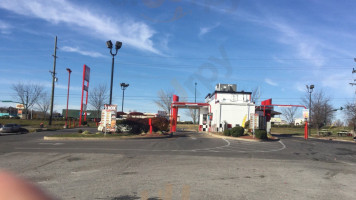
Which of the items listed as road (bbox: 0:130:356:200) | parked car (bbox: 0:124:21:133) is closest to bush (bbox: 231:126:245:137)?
road (bbox: 0:130:356:200)

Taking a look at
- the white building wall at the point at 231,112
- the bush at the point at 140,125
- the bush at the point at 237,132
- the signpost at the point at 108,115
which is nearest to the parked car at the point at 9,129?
the bush at the point at 140,125

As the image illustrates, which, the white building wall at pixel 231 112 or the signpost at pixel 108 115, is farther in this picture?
the white building wall at pixel 231 112

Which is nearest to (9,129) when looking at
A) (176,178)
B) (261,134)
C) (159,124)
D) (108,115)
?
(108,115)

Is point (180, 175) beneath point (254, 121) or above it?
beneath

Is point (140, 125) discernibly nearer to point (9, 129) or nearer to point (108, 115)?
point (108, 115)

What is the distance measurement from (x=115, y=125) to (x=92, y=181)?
16293mm

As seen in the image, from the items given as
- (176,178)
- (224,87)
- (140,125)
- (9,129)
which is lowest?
(9,129)

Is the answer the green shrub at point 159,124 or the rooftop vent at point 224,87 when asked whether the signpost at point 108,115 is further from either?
the rooftop vent at point 224,87

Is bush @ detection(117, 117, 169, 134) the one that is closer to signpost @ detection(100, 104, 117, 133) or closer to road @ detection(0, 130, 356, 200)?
signpost @ detection(100, 104, 117, 133)

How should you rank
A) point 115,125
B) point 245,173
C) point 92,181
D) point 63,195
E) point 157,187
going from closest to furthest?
point 63,195
point 157,187
point 92,181
point 245,173
point 115,125

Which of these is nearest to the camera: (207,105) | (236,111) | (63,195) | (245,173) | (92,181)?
(63,195)

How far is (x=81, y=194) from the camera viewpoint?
6.07 meters

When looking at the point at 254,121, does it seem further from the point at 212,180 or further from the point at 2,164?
the point at 2,164

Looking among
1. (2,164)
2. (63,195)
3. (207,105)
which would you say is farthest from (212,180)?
(207,105)
